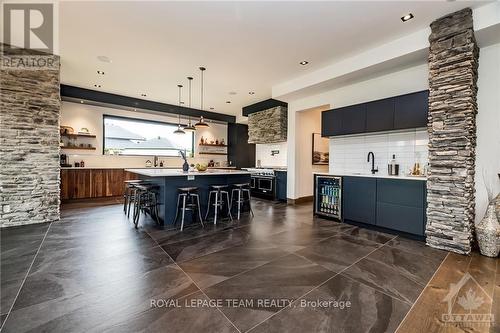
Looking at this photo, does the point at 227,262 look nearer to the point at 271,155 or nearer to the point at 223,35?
the point at 223,35

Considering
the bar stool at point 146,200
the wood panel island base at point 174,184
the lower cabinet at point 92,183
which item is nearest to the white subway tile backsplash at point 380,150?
the wood panel island base at point 174,184

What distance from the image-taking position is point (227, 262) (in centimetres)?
258

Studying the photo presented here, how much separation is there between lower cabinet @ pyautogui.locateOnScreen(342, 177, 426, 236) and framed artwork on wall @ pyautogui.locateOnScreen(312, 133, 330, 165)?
2.37 metres

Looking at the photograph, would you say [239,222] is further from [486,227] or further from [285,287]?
[486,227]

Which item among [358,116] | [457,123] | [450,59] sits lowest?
[457,123]

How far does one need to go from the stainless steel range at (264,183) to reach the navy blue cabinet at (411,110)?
361cm

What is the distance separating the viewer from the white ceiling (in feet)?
9.28

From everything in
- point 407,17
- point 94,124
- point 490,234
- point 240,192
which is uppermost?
point 407,17

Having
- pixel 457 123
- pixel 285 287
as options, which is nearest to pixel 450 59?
pixel 457 123

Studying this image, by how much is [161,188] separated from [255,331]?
10.4 feet

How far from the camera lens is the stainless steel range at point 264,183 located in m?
6.65

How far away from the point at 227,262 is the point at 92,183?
5.65 metres

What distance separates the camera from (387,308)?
1796 mm

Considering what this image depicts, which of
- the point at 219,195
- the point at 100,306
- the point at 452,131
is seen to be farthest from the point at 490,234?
the point at 100,306
